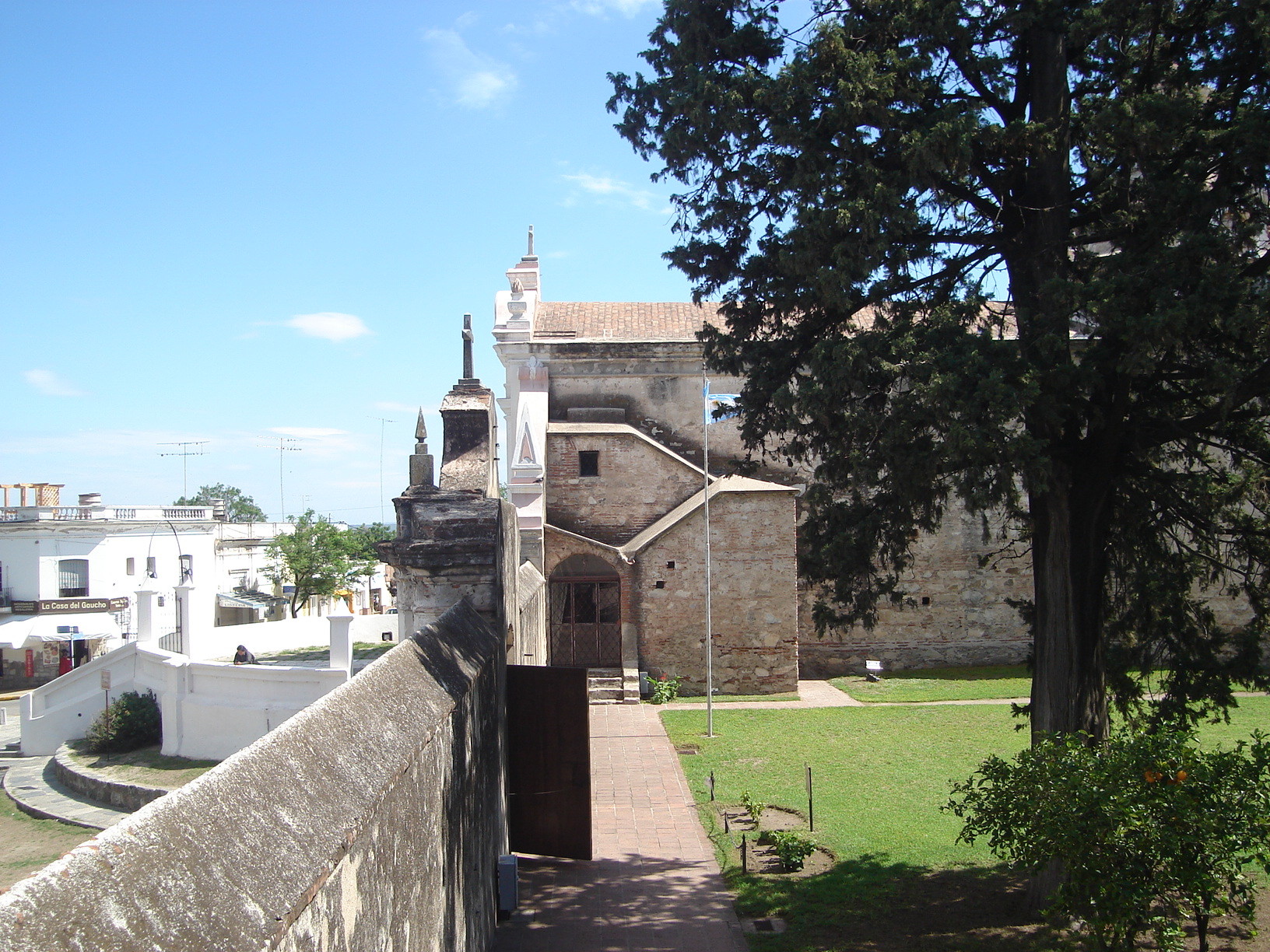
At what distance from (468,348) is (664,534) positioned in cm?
1103

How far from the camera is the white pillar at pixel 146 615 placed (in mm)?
17828

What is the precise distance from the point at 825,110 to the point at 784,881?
6868 millimetres

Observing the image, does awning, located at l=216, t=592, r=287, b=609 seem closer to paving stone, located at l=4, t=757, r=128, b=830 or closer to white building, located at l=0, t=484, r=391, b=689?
white building, located at l=0, t=484, r=391, b=689

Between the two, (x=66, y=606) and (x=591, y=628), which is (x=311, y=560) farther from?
(x=591, y=628)

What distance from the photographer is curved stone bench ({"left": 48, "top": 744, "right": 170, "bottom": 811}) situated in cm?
1363

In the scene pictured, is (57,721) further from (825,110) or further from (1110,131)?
(1110,131)

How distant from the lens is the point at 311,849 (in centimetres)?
253

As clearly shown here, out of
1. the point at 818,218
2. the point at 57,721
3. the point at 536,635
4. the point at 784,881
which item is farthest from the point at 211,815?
the point at 57,721

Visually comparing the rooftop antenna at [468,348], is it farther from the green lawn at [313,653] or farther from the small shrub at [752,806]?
the green lawn at [313,653]

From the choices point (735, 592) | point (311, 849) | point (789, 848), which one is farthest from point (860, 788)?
point (311, 849)

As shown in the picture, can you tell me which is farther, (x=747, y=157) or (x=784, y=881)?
(x=784, y=881)

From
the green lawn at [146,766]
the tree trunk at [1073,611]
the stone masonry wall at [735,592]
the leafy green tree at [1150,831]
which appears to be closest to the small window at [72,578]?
the green lawn at [146,766]

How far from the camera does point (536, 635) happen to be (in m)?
14.9

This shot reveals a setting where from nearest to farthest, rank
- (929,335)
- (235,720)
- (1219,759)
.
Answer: (1219,759)
(929,335)
(235,720)
